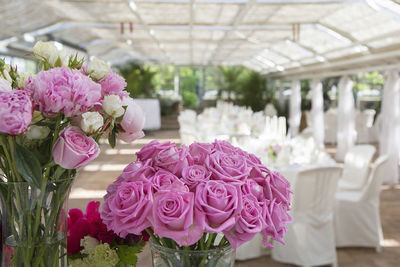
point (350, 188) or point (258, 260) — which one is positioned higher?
point (350, 188)

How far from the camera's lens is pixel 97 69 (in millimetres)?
786

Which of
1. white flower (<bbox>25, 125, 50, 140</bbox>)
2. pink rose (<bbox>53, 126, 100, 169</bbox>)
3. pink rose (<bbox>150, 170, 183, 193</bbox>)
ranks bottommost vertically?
pink rose (<bbox>150, 170, 183, 193</bbox>)

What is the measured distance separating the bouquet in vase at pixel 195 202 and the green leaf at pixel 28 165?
126mm

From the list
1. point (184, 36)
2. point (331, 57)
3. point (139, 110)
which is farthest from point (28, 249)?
point (184, 36)

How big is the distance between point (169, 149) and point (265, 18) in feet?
26.6

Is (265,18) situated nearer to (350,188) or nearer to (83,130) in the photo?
(350,188)

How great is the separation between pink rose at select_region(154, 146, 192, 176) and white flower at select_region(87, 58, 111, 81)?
0.17m

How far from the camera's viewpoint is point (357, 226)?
4.38 m

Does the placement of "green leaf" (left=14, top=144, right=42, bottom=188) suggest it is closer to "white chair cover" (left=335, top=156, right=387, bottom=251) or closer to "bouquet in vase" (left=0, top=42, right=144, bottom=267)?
"bouquet in vase" (left=0, top=42, right=144, bottom=267)

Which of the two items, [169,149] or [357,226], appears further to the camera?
[357,226]

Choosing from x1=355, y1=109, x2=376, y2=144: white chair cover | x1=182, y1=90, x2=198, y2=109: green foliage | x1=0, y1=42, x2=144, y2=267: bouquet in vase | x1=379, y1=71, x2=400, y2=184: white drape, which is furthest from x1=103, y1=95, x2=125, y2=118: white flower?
x1=182, y1=90, x2=198, y2=109: green foliage

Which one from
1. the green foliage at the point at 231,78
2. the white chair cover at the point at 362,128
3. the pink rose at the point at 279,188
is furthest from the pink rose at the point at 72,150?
the green foliage at the point at 231,78

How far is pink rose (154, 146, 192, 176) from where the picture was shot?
0.78 meters

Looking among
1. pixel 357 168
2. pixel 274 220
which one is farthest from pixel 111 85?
pixel 357 168
